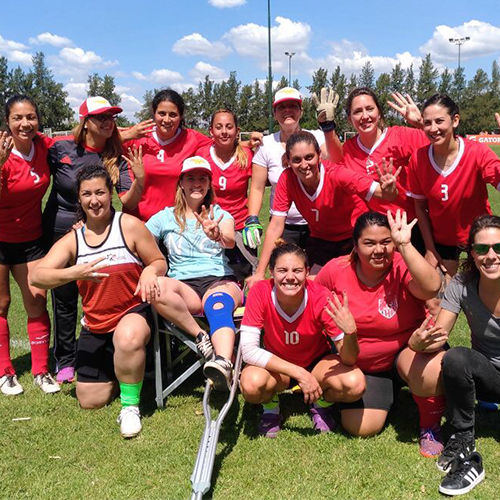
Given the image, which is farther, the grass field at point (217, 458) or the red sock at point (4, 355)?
the red sock at point (4, 355)

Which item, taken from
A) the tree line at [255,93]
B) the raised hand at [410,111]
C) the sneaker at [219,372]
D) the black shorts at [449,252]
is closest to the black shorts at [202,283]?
the sneaker at [219,372]

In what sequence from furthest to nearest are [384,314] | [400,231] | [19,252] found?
1. [19,252]
2. [384,314]
3. [400,231]

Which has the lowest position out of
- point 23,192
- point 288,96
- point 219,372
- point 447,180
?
A: point 219,372

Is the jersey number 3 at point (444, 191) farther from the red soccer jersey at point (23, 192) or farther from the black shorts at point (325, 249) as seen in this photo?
the red soccer jersey at point (23, 192)

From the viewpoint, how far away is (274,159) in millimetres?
5137

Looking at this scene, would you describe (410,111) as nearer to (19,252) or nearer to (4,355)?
(19,252)

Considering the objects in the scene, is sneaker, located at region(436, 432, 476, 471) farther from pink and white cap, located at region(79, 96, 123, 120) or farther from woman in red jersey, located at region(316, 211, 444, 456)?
pink and white cap, located at region(79, 96, 123, 120)

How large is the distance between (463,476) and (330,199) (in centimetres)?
224

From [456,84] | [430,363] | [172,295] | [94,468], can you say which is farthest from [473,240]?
[456,84]

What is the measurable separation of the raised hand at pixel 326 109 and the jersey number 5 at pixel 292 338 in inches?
74.6

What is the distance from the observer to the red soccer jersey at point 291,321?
12.1ft

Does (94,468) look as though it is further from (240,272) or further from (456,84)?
(456,84)

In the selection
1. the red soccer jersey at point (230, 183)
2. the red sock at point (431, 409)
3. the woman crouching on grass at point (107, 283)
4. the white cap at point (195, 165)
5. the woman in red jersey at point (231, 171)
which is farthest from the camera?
the red soccer jersey at point (230, 183)

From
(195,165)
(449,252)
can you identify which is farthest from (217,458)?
(449,252)
